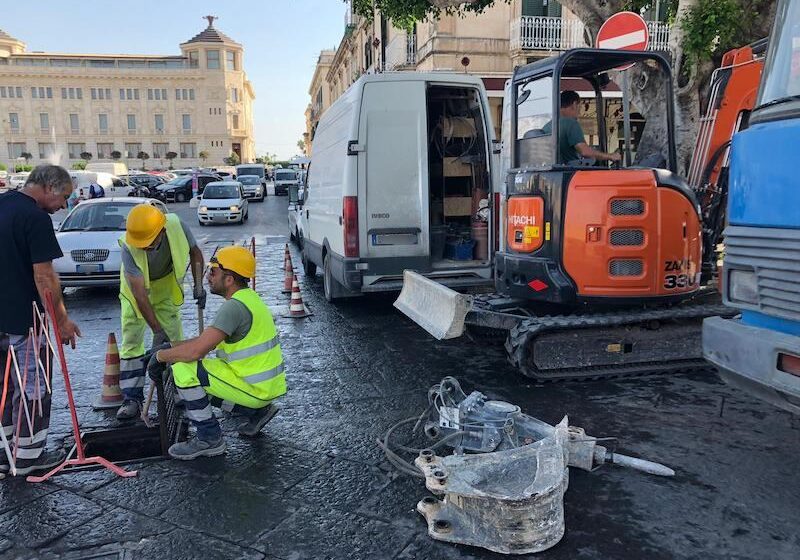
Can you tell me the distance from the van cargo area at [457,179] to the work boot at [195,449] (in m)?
4.09

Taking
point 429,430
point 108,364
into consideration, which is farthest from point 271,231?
point 429,430

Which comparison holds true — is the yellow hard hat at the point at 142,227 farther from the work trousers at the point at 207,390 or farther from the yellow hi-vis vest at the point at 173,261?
the work trousers at the point at 207,390

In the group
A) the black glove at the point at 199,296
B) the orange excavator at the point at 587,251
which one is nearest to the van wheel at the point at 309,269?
the orange excavator at the point at 587,251

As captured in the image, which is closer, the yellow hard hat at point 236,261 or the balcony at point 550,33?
the yellow hard hat at point 236,261

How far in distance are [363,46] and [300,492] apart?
4081 centimetres

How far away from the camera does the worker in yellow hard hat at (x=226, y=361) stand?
4.09m

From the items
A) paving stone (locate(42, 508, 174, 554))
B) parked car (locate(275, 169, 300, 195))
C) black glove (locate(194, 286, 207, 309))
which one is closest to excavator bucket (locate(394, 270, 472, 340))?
black glove (locate(194, 286, 207, 309))

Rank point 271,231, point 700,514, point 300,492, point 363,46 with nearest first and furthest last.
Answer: point 700,514 < point 300,492 < point 271,231 < point 363,46

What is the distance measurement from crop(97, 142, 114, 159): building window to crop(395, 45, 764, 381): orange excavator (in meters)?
104

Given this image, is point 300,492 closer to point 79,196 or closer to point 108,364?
point 108,364

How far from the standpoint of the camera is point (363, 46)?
41.0 meters

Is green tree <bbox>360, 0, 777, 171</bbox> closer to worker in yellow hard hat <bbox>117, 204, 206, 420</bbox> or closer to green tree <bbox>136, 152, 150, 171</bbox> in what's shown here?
worker in yellow hard hat <bbox>117, 204, 206, 420</bbox>

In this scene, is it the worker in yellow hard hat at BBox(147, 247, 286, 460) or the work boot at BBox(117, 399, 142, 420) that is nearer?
the worker in yellow hard hat at BBox(147, 247, 286, 460)

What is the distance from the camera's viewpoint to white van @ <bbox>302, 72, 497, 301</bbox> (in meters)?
7.37
